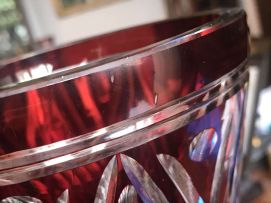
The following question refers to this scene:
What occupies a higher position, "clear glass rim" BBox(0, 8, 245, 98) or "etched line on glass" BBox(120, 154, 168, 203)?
"clear glass rim" BBox(0, 8, 245, 98)

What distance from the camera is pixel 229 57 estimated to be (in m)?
0.21

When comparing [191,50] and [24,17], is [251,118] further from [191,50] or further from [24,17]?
[24,17]

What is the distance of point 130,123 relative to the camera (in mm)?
176

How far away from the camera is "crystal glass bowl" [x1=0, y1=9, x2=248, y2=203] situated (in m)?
0.17

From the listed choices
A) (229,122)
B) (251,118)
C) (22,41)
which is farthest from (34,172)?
(22,41)

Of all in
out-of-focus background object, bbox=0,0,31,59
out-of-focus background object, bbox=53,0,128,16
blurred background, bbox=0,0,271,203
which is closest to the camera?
blurred background, bbox=0,0,271,203

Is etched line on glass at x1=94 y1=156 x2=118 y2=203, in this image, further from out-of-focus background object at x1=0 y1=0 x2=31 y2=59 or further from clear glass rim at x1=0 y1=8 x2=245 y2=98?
out-of-focus background object at x1=0 y1=0 x2=31 y2=59

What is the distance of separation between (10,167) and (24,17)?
233 centimetres

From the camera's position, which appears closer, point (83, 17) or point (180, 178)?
point (180, 178)

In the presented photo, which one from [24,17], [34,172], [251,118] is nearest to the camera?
[34,172]

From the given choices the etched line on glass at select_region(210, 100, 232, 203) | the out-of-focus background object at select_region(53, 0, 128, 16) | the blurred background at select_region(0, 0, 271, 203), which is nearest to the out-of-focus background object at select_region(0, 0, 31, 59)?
the blurred background at select_region(0, 0, 271, 203)

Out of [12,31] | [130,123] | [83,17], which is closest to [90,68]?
[130,123]

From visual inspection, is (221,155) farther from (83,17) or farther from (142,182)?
(83,17)

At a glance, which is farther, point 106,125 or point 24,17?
point 24,17
